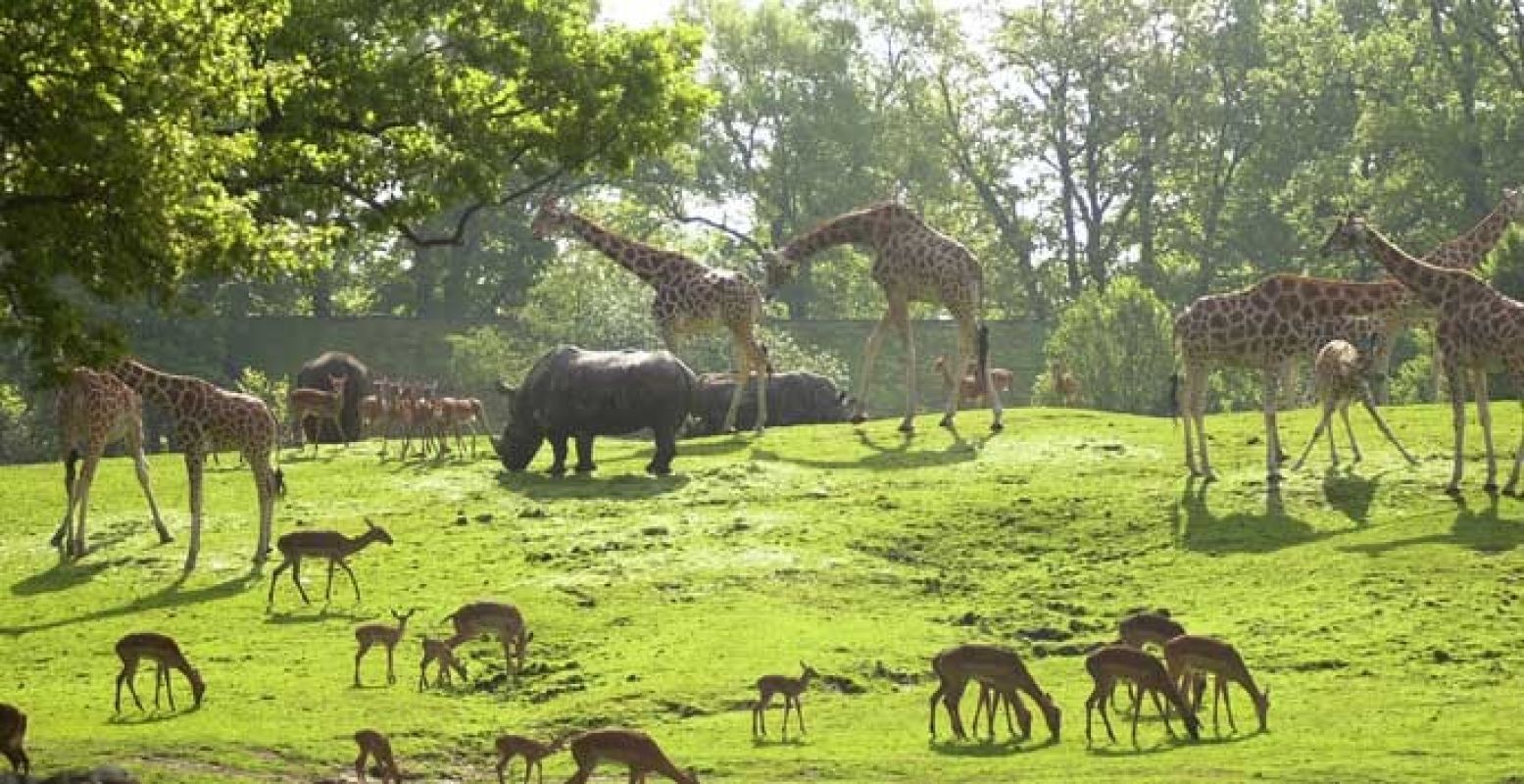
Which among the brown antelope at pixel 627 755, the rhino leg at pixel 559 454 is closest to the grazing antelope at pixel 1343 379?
the rhino leg at pixel 559 454

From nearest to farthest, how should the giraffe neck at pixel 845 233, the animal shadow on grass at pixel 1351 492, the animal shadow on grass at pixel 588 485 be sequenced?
the animal shadow on grass at pixel 1351 492
the animal shadow on grass at pixel 588 485
the giraffe neck at pixel 845 233

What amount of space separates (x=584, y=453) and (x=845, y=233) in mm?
8859

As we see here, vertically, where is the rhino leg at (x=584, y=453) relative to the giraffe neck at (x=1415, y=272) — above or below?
below

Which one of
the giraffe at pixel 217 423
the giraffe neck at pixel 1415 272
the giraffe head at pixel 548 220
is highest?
the giraffe head at pixel 548 220

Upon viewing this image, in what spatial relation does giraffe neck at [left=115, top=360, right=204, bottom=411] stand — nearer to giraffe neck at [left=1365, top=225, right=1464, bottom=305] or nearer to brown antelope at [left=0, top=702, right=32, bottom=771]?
brown antelope at [left=0, top=702, right=32, bottom=771]

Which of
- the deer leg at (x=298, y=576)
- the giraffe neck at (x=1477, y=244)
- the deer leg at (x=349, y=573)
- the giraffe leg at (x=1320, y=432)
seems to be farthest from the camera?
the giraffe neck at (x=1477, y=244)

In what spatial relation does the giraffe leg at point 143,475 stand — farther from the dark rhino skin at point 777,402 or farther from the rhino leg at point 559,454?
the dark rhino skin at point 777,402

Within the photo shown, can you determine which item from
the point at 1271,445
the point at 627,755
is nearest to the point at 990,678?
the point at 627,755

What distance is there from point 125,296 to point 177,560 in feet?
37.7

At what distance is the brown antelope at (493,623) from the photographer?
26.7 m

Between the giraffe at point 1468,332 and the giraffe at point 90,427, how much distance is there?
1854 cm

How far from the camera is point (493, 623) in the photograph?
26844 mm

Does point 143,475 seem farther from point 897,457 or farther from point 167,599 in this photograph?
point 897,457

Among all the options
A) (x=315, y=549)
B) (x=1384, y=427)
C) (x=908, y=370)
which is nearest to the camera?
(x=315, y=549)
